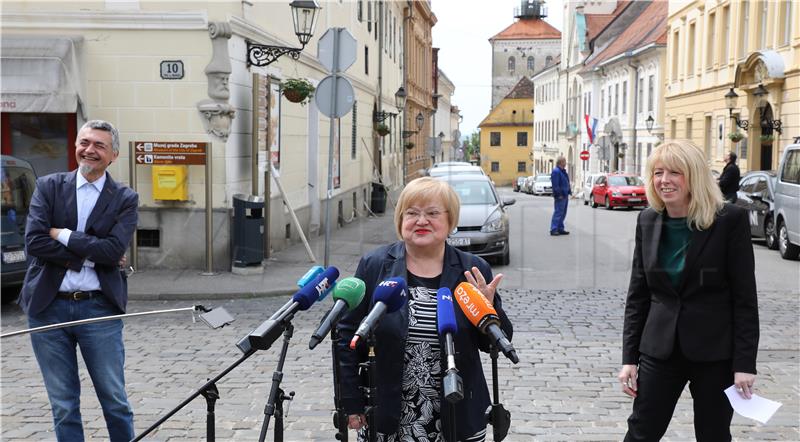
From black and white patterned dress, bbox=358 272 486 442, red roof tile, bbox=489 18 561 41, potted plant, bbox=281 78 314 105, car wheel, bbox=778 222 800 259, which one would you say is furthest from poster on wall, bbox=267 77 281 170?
red roof tile, bbox=489 18 561 41

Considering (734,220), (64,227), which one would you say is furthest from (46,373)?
(734,220)

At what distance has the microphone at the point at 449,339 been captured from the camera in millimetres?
2764

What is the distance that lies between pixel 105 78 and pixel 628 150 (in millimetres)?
43028

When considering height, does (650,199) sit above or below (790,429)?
above

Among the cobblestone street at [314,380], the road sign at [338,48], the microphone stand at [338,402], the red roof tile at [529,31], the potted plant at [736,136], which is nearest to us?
the microphone stand at [338,402]

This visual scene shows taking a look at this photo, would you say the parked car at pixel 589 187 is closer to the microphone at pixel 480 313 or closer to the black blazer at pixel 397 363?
the black blazer at pixel 397 363

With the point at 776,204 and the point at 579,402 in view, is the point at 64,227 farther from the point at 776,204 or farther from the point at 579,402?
the point at 776,204

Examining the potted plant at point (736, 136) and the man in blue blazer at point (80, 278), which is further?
the potted plant at point (736, 136)

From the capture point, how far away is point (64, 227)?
15.6ft

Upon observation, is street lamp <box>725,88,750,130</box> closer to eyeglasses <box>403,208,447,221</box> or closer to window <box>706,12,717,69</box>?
window <box>706,12,717,69</box>

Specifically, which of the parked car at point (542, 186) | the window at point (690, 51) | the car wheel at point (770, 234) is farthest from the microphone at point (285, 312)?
the parked car at point (542, 186)

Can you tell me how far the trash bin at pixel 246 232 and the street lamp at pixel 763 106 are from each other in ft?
65.3

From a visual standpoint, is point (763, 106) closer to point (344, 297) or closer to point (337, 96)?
point (337, 96)

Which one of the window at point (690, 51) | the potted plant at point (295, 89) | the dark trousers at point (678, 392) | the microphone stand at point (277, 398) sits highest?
the window at point (690, 51)
